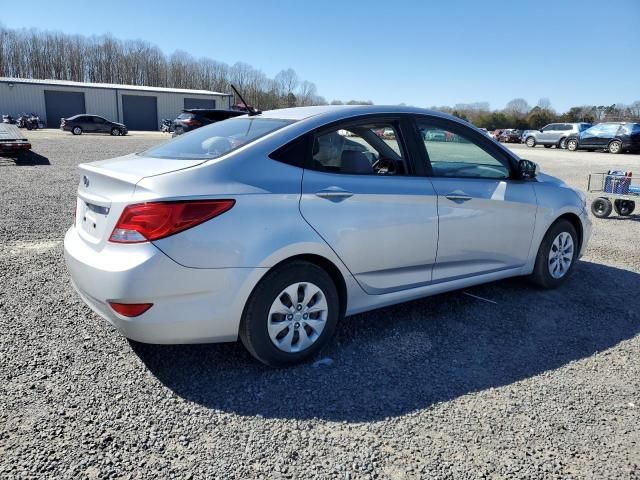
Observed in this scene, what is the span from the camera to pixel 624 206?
920 cm

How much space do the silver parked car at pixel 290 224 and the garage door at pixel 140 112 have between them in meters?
54.2

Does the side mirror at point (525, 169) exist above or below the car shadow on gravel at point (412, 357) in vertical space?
above

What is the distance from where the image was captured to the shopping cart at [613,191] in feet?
27.9

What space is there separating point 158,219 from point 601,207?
28.7ft

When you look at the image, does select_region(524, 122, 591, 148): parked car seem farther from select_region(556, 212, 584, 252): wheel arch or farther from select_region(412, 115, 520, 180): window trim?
select_region(412, 115, 520, 180): window trim

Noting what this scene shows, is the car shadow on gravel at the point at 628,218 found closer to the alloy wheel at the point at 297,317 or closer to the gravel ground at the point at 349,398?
the gravel ground at the point at 349,398

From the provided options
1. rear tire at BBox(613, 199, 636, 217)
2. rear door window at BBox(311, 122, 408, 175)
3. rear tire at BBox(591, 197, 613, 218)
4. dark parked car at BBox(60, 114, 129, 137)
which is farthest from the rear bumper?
dark parked car at BBox(60, 114, 129, 137)

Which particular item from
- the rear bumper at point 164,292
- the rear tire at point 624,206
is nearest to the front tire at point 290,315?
the rear bumper at point 164,292

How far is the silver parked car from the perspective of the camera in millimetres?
2746

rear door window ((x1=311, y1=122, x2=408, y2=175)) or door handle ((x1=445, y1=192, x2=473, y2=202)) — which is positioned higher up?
rear door window ((x1=311, y1=122, x2=408, y2=175))

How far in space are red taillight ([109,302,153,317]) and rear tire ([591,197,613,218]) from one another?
869 cm

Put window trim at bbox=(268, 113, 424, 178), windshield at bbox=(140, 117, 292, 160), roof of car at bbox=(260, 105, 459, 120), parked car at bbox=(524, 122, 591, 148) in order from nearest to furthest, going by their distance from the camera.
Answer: windshield at bbox=(140, 117, 292, 160) < window trim at bbox=(268, 113, 424, 178) < roof of car at bbox=(260, 105, 459, 120) < parked car at bbox=(524, 122, 591, 148)

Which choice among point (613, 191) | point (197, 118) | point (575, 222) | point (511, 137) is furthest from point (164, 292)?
point (511, 137)

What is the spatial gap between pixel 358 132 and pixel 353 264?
1.02m
